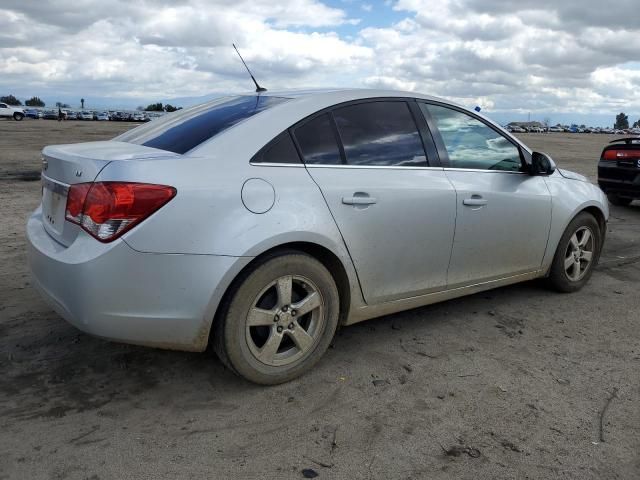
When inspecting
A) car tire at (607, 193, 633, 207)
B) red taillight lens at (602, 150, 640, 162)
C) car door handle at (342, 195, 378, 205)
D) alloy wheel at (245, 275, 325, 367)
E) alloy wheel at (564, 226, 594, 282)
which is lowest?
alloy wheel at (245, 275, 325, 367)

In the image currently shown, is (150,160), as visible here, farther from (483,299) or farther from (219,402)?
(483,299)

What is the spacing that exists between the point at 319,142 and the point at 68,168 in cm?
138

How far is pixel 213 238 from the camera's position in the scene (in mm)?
2883

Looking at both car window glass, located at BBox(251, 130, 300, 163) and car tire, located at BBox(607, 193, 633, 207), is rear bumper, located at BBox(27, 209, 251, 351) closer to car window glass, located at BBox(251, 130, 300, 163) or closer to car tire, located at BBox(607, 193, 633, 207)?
car window glass, located at BBox(251, 130, 300, 163)

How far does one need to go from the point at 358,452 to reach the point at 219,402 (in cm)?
85

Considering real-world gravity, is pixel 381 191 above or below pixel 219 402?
above

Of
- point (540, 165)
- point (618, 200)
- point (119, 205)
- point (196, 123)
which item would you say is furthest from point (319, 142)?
point (618, 200)

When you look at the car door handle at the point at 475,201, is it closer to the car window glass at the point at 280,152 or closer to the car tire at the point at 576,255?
the car tire at the point at 576,255

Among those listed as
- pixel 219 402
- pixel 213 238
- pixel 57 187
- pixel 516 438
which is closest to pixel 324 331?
pixel 219 402

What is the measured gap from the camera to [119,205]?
276 cm

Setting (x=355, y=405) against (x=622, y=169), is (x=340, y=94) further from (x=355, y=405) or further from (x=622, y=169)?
(x=622, y=169)

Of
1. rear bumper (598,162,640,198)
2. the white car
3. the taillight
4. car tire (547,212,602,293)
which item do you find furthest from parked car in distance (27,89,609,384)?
the white car

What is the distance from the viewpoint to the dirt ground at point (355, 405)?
8.46ft

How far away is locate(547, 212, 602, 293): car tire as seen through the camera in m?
4.84
